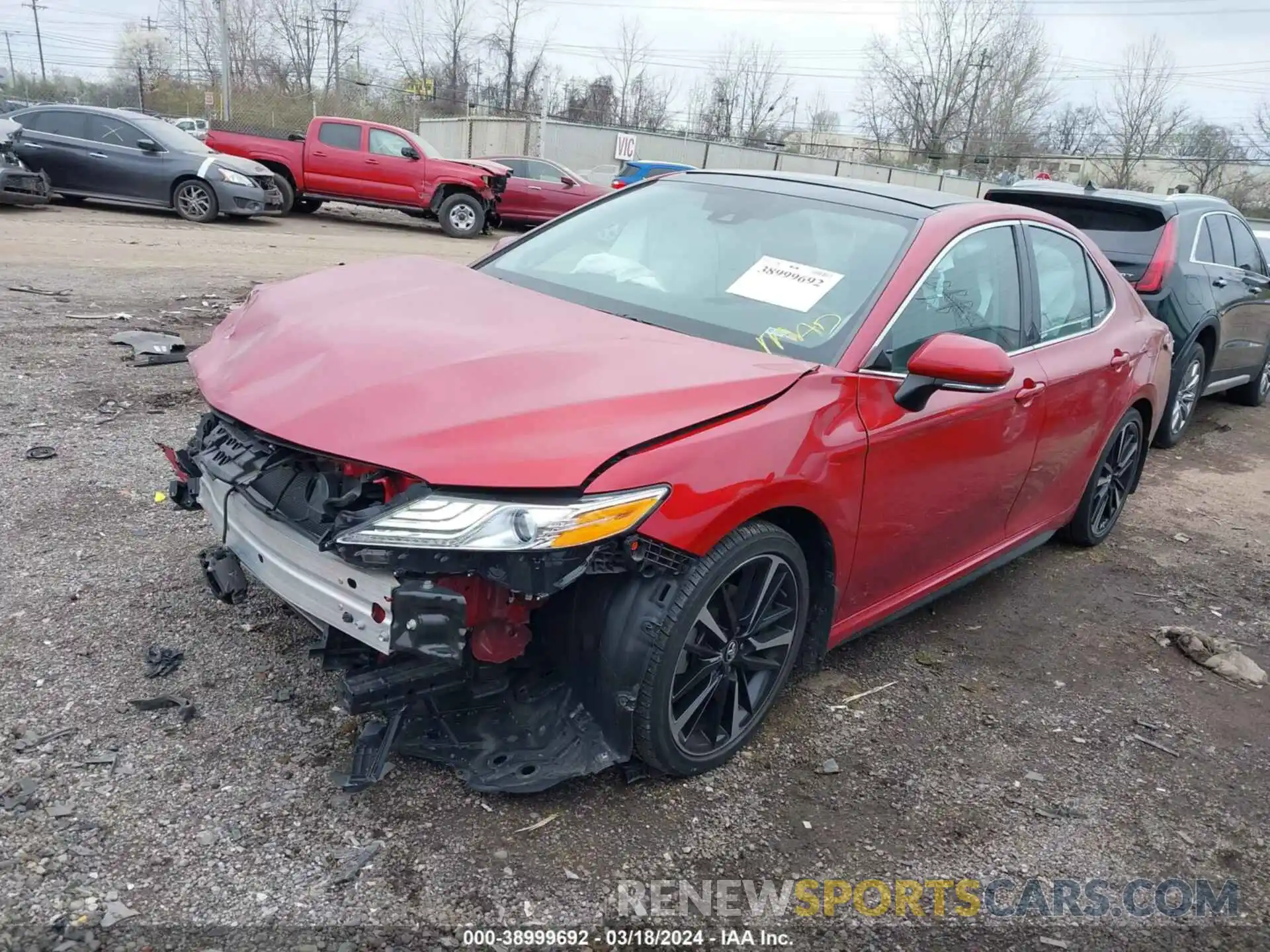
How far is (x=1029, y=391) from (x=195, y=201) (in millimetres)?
14271

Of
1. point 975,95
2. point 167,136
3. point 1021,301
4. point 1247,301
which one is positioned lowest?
point 1247,301

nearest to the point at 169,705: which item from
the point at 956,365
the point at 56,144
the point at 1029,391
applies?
the point at 956,365

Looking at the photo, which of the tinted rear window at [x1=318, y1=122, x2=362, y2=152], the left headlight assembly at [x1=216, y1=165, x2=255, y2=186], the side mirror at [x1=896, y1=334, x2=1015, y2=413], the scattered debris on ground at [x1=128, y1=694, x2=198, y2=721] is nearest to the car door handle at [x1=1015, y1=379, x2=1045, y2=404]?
the side mirror at [x1=896, y1=334, x2=1015, y2=413]

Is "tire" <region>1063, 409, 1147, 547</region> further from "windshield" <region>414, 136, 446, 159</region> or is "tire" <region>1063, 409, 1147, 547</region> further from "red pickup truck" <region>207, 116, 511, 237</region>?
"windshield" <region>414, 136, 446, 159</region>

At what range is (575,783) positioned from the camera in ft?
8.91

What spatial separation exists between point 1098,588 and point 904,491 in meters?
2.06

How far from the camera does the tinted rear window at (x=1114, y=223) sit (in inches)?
268

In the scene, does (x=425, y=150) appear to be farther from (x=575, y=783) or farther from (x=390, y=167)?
(x=575, y=783)

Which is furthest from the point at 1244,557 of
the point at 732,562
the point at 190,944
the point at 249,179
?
the point at 249,179

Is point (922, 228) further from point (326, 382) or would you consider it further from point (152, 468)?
point (152, 468)

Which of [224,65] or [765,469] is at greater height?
[224,65]

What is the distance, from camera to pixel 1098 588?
4641mm

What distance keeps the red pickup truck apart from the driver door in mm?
14755

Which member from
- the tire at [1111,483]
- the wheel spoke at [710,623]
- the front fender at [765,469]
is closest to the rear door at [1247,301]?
the tire at [1111,483]
